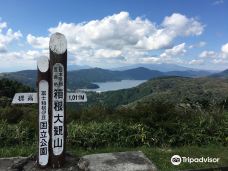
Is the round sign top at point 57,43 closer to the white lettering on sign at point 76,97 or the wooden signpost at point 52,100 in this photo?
the wooden signpost at point 52,100

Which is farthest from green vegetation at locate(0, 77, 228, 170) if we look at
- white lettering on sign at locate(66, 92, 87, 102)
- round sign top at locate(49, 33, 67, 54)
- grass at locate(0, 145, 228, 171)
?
round sign top at locate(49, 33, 67, 54)

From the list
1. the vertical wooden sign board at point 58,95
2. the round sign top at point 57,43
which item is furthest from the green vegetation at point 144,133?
the round sign top at point 57,43

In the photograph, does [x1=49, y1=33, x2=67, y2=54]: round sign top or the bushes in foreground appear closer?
[x1=49, y1=33, x2=67, y2=54]: round sign top

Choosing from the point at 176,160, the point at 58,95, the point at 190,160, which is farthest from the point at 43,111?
the point at 190,160

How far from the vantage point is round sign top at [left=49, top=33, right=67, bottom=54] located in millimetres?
5203

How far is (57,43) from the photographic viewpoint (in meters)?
5.23

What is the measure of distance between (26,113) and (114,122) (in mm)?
2846

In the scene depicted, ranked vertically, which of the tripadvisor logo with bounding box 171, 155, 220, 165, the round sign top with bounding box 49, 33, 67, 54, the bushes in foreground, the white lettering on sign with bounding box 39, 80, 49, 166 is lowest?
the tripadvisor logo with bounding box 171, 155, 220, 165

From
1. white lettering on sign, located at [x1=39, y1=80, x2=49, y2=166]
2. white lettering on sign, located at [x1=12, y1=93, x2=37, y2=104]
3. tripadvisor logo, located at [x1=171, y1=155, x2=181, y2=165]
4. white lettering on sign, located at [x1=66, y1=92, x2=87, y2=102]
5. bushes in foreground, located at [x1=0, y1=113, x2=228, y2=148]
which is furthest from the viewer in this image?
bushes in foreground, located at [x1=0, y1=113, x2=228, y2=148]

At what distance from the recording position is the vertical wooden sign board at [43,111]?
206 inches

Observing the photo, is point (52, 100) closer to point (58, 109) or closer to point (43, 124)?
point (58, 109)

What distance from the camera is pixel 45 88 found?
17.3ft

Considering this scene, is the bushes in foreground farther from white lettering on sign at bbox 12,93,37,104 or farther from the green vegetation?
white lettering on sign at bbox 12,93,37,104

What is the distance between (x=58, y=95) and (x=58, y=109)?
0.75 ft
